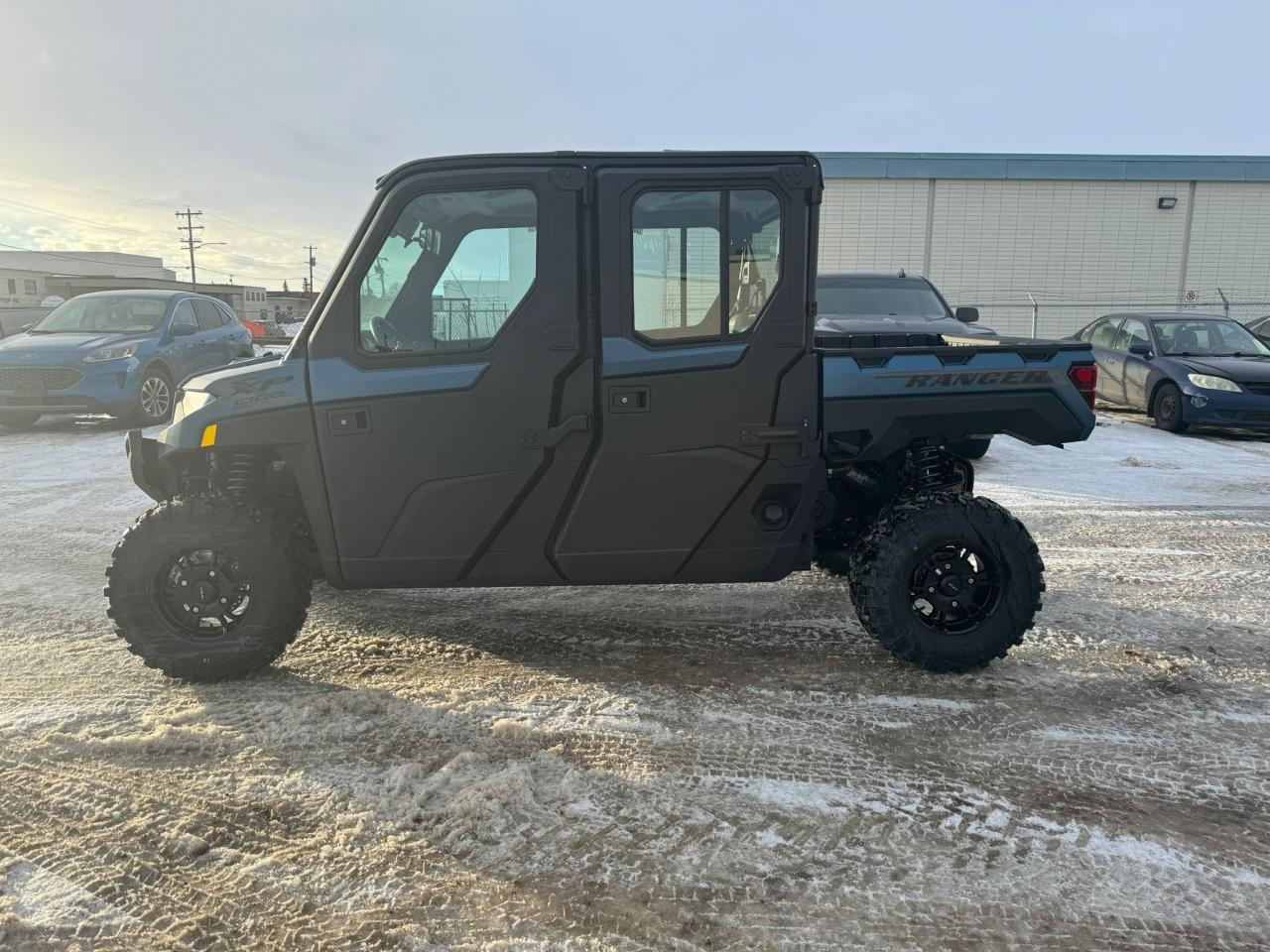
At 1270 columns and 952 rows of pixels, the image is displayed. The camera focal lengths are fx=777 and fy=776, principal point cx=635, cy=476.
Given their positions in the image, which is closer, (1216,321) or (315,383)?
(315,383)

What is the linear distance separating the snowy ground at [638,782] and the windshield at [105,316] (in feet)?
23.4

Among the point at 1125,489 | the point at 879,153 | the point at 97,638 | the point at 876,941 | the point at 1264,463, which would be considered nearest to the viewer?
the point at 876,941

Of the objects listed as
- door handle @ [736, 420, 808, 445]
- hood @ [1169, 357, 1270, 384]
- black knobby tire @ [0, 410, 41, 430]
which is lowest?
black knobby tire @ [0, 410, 41, 430]

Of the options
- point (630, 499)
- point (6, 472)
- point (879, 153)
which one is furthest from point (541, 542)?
point (879, 153)

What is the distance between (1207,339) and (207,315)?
46.0ft

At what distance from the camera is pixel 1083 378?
3.54 meters

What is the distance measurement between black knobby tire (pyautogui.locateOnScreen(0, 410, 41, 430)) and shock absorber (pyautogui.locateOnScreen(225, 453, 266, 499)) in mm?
8052

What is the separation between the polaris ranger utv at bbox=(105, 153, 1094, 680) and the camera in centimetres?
316

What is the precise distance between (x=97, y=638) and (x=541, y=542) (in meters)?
2.36

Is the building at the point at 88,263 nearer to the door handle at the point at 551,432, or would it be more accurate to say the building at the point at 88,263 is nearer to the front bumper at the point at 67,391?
the front bumper at the point at 67,391

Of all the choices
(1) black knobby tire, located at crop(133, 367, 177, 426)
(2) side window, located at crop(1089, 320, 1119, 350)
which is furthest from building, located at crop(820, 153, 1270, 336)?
(1) black knobby tire, located at crop(133, 367, 177, 426)

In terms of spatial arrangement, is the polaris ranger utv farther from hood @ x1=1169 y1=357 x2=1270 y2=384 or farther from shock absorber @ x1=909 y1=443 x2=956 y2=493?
hood @ x1=1169 y1=357 x2=1270 y2=384

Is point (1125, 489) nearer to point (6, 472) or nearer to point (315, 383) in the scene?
point (315, 383)

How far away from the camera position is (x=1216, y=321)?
35.0 feet
